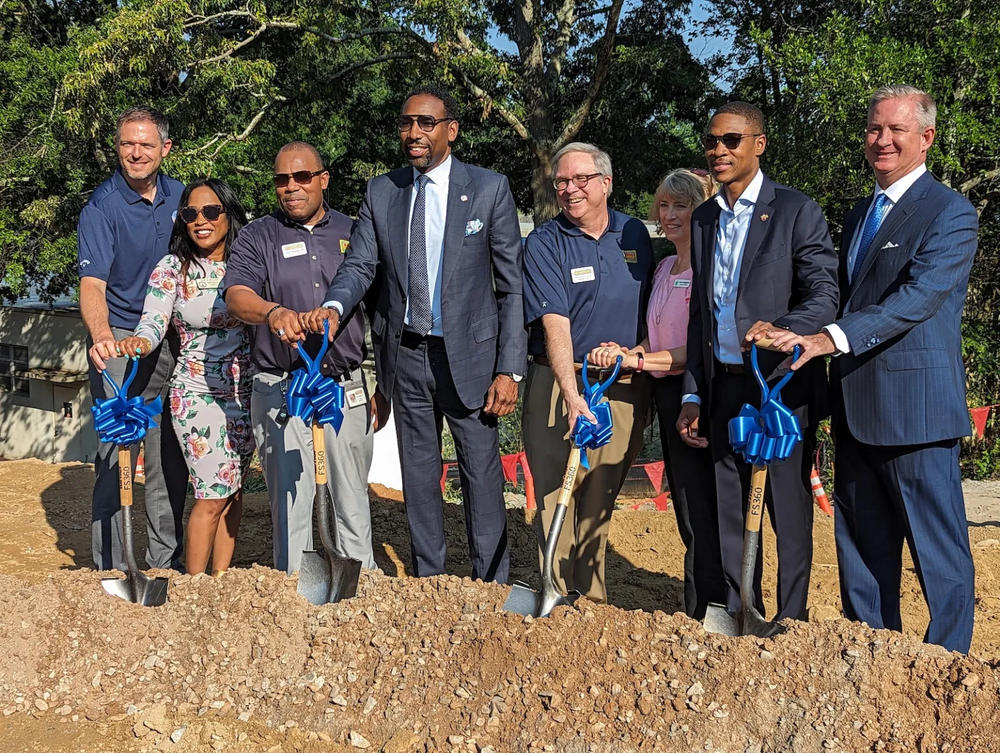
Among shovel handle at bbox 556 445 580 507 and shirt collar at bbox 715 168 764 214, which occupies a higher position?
shirt collar at bbox 715 168 764 214

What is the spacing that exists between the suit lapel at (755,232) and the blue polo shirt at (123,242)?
245cm

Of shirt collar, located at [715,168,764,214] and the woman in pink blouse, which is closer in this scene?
shirt collar, located at [715,168,764,214]

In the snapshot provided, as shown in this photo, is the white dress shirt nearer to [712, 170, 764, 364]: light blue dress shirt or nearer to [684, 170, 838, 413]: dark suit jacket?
[684, 170, 838, 413]: dark suit jacket

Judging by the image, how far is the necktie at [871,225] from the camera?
128 inches

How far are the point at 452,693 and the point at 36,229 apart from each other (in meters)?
13.8

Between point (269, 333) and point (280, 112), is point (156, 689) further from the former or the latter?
point (280, 112)

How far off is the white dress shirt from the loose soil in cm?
88

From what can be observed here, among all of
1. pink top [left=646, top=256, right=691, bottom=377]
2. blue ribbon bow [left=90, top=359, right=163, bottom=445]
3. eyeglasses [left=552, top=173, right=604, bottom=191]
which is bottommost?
blue ribbon bow [left=90, top=359, right=163, bottom=445]

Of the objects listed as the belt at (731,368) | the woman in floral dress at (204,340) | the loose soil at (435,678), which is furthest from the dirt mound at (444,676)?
the belt at (731,368)

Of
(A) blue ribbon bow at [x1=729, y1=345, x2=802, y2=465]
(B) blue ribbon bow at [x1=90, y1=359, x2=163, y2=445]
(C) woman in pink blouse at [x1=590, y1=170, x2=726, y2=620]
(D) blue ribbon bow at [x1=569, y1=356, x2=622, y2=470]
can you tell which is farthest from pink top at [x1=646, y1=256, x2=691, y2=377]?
(B) blue ribbon bow at [x1=90, y1=359, x2=163, y2=445]

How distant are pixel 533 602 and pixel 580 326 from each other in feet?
3.57

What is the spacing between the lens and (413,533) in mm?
3986

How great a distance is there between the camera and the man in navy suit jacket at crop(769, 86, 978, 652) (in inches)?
121

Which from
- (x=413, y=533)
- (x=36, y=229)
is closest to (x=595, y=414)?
(x=413, y=533)
